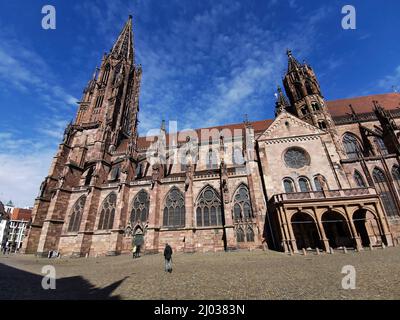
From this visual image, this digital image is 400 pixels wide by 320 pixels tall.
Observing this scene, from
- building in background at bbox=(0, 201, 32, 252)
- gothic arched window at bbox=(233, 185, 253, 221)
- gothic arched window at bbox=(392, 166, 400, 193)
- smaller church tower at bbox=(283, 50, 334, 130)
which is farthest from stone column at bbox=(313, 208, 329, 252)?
building in background at bbox=(0, 201, 32, 252)

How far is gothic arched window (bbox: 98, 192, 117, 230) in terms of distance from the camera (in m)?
20.8

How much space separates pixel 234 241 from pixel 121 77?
34.3m

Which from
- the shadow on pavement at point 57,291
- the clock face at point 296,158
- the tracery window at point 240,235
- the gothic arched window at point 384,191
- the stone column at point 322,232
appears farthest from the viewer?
the clock face at point 296,158

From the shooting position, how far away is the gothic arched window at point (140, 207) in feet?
67.3

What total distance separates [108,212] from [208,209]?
1110 cm

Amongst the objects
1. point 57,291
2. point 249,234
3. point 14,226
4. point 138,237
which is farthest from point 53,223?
point 14,226

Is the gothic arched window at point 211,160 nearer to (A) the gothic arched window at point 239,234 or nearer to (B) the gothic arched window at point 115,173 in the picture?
(A) the gothic arched window at point 239,234

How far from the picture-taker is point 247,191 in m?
19.7

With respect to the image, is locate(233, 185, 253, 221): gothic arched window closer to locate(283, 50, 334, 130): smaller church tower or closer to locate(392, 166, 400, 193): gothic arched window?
locate(283, 50, 334, 130): smaller church tower

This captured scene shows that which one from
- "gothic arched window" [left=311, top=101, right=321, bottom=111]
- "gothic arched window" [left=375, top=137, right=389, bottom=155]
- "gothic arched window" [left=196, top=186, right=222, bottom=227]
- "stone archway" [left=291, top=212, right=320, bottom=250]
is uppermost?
"gothic arched window" [left=311, top=101, right=321, bottom=111]

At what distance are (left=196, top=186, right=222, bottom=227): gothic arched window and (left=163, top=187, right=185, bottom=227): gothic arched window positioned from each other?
5.49ft

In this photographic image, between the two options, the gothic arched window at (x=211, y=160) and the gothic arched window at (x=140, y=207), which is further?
the gothic arched window at (x=211, y=160)

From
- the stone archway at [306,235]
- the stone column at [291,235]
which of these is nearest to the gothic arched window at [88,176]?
the stone column at [291,235]

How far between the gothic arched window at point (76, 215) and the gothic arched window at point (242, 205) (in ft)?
57.5
